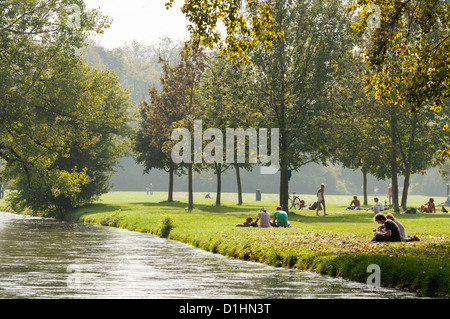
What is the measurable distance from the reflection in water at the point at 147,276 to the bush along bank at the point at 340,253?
1.82 feet

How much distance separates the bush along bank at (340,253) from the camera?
15313 millimetres

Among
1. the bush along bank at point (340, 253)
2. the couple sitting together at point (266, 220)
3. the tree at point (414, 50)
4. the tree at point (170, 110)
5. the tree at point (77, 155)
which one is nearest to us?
the bush along bank at point (340, 253)

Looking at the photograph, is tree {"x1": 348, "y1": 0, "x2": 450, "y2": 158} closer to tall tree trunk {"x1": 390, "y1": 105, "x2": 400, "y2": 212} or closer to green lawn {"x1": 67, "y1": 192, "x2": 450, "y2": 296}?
green lawn {"x1": 67, "y1": 192, "x2": 450, "y2": 296}

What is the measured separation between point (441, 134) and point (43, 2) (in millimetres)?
29221

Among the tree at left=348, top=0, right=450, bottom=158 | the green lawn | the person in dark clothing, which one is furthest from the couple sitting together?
the tree at left=348, top=0, right=450, bottom=158

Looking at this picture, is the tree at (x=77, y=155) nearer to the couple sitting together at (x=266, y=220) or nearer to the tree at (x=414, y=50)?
the couple sitting together at (x=266, y=220)

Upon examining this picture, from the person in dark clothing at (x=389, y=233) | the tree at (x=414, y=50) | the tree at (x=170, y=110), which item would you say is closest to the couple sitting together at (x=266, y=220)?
the person in dark clothing at (x=389, y=233)

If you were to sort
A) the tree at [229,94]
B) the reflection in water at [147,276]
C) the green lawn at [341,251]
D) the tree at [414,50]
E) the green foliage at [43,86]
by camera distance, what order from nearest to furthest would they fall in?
1. the reflection in water at [147,276]
2. the green lawn at [341,251]
3. the tree at [414,50]
4. the green foliage at [43,86]
5. the tree at [229,94]

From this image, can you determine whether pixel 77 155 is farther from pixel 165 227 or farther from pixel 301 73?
pixel 165 227

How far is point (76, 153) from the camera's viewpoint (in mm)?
52969

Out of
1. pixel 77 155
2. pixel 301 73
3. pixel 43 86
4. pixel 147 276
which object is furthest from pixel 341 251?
pixel 77 155

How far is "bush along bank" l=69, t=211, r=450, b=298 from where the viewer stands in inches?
603

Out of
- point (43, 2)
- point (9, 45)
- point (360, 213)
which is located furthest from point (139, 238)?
point (360, 213)

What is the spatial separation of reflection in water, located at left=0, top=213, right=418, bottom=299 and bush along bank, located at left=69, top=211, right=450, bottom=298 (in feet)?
1.82
